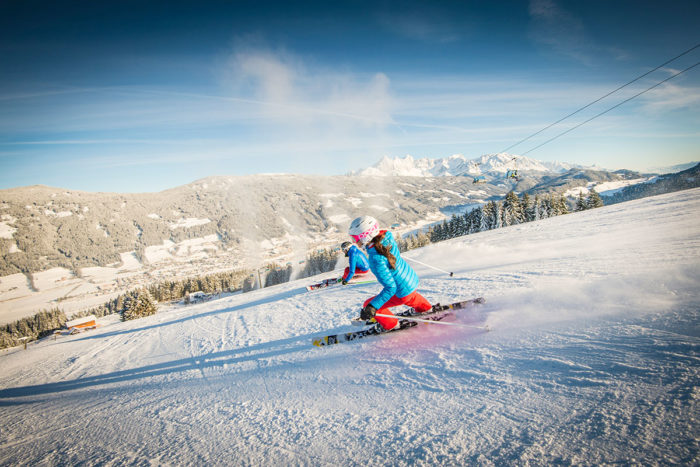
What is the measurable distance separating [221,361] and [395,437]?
14.9 feet

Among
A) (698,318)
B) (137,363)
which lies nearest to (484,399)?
(698,318)

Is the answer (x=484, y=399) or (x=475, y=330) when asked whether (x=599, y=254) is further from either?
(x=484, y=399)

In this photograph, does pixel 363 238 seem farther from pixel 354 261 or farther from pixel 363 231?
pixel 354 261

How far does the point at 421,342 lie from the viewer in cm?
420

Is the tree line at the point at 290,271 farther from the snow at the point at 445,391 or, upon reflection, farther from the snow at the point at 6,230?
the snow at the point at 6,230

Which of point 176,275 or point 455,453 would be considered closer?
point 455,453

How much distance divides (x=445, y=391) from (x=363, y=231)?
8.38ft

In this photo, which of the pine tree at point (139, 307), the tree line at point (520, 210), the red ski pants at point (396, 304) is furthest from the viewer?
the tree line at point (520, 210)

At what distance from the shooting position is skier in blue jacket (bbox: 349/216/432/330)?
445cm

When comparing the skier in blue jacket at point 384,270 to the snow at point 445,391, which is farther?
the skier in blue jacket at point 384,270

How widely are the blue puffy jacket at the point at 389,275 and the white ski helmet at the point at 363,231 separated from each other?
150mm

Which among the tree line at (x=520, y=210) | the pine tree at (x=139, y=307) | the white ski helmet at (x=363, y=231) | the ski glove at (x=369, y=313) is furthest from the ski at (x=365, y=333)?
the tree line at (x=520, y=210)

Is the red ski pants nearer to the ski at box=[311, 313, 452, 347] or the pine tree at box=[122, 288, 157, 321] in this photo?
the ski at box=[311, 313, 452, 347]

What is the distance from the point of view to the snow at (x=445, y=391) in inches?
84.4
